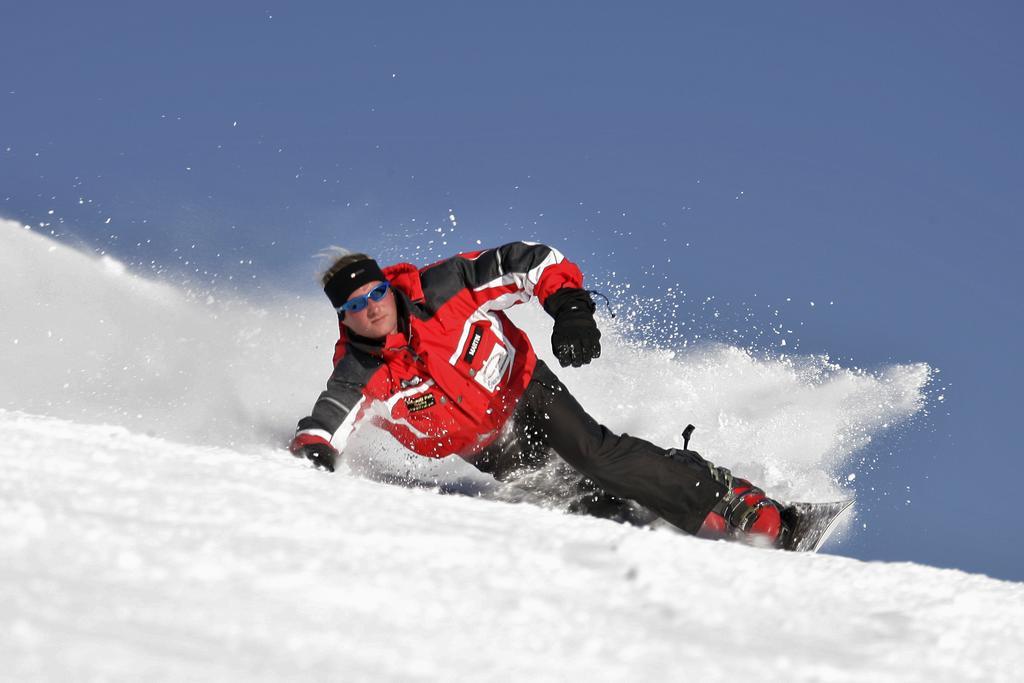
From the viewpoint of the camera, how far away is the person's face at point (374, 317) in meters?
4.39

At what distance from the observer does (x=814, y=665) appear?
159 centimetres

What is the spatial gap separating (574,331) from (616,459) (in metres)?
0.69

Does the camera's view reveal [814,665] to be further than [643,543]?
No

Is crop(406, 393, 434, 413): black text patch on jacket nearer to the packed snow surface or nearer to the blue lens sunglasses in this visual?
the blue lens sunglasses

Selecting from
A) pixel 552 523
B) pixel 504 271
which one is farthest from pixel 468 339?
pixel 552 523

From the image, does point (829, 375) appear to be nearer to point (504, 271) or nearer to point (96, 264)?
point (504, 271)

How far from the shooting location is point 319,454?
168 inches

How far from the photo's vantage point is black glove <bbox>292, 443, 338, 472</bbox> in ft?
13.9

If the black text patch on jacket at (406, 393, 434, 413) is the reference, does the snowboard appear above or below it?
below

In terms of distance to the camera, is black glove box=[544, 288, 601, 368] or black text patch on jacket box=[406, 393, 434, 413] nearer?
black glove box=[544, 288, 601, 368]

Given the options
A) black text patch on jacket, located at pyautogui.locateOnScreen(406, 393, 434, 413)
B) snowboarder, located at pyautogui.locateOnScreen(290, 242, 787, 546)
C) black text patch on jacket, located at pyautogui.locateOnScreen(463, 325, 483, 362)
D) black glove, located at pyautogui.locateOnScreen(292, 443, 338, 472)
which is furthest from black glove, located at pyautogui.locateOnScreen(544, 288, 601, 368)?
black glove, located at pyautogui.locateOnScreen(292, 443, 338, 472)

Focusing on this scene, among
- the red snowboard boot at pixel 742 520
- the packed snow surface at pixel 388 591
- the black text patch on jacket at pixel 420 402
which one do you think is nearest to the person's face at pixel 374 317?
the black text patch on jacket at pixel 420 402

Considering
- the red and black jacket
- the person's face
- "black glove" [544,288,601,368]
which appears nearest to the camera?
"black glove" [544,288,601,368]

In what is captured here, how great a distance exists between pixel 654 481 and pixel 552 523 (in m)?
2.21
